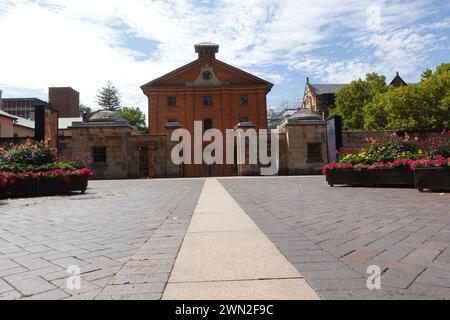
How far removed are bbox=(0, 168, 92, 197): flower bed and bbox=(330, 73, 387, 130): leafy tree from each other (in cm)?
4142

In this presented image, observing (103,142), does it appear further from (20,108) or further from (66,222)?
(20,108)

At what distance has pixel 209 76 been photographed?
40344 millimetres

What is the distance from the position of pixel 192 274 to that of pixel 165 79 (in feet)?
128

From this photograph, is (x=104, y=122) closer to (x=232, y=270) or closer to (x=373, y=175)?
(x=373, y=175)

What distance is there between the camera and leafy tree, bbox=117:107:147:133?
62562 millimetres

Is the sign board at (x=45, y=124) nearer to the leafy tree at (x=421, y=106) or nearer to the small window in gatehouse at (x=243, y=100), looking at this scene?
the small window in gatehouse at (x=243, y=100)

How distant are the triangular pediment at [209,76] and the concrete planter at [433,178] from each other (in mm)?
31399

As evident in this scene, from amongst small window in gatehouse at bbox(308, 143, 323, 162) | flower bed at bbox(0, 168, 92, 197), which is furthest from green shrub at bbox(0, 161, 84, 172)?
small window in gatehouse at bbox(308, 143, 323, 162)

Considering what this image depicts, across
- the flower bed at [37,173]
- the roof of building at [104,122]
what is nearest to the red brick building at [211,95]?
the roof of building at [104,122]

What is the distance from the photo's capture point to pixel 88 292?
2.53 metres

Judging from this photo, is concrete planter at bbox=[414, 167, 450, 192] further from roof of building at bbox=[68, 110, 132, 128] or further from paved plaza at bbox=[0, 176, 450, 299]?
roof of building at bbox=[68, 110, 132, 128]
